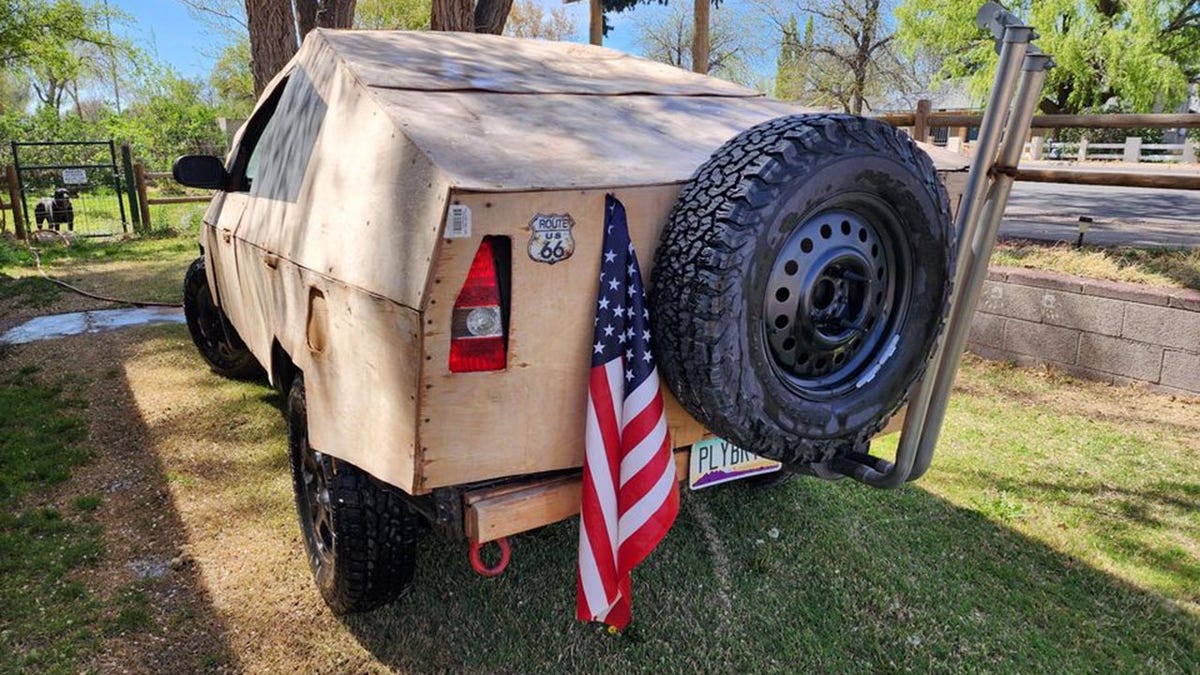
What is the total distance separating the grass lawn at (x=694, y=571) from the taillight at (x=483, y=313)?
1.16 meters

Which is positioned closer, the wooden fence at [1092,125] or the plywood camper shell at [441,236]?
the plywood camper shell at [441,236]

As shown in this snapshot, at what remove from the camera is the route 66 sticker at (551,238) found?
198 centimetres

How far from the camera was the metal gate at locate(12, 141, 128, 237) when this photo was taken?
44.6ft

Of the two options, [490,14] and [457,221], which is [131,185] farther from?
[457,221]

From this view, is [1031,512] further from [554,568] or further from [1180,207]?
[1180,207]

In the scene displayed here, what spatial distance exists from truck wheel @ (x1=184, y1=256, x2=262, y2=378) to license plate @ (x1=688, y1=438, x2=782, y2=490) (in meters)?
3.75

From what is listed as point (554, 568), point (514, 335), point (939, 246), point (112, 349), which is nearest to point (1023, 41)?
point (939, 246)

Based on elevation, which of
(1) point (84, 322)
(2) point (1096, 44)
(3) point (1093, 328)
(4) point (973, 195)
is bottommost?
(1) point (84, 322)

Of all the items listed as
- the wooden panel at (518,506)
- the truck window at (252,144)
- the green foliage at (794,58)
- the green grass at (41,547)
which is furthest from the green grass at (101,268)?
the green foliage at (794,58)

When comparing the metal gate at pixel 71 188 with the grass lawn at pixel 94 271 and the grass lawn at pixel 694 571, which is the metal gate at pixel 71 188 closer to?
the grass lawn at pixel 94 271

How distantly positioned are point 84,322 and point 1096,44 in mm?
31135

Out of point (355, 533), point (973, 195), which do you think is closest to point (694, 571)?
point (355, 533)

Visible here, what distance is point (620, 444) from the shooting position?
7.10 ft

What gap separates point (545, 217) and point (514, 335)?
0.30 meters
